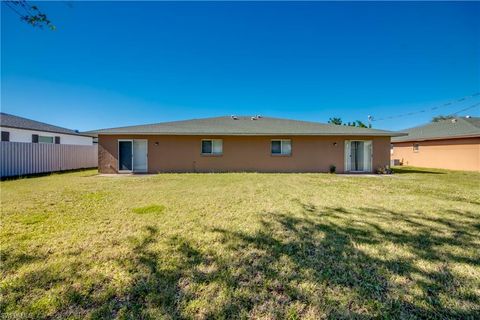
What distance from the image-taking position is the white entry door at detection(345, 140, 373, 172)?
1400 centimetres

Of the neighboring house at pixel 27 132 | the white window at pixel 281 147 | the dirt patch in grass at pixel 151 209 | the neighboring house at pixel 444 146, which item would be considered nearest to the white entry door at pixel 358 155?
the white window at pixel 281 147

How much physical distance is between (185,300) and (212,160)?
11748 millimetres

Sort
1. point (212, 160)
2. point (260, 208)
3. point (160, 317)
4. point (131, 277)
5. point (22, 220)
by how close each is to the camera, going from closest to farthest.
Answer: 1. point (160, 317)
2. point (131, 277)
3. point (22, 220)
4. point (260, 208)
5. point (212, 160)

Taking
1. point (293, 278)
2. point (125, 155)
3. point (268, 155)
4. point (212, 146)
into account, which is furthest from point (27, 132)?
point (293, 278)

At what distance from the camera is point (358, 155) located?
14.2m

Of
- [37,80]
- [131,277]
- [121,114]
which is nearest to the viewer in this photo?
[131,277]

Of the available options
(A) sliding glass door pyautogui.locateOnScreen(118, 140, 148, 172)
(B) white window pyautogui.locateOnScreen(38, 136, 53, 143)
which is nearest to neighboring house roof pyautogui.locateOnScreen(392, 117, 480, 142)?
(A) sliding glass door pyautogui.locateOnScreen(118, 140, 148, 172)

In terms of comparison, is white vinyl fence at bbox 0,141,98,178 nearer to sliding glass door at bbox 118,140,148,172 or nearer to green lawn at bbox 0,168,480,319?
sliding glass door at bbox 118,140,148,172

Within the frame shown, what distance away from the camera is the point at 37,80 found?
1238cm

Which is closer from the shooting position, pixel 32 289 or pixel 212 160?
pixel 32 289

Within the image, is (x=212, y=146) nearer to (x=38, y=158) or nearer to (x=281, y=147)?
(x=281, y=147)

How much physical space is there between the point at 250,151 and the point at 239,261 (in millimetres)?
11082

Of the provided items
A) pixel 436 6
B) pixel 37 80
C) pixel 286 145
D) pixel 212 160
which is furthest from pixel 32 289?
pixel 436 6

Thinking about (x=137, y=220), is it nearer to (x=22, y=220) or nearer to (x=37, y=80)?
(x=22, y=220)
